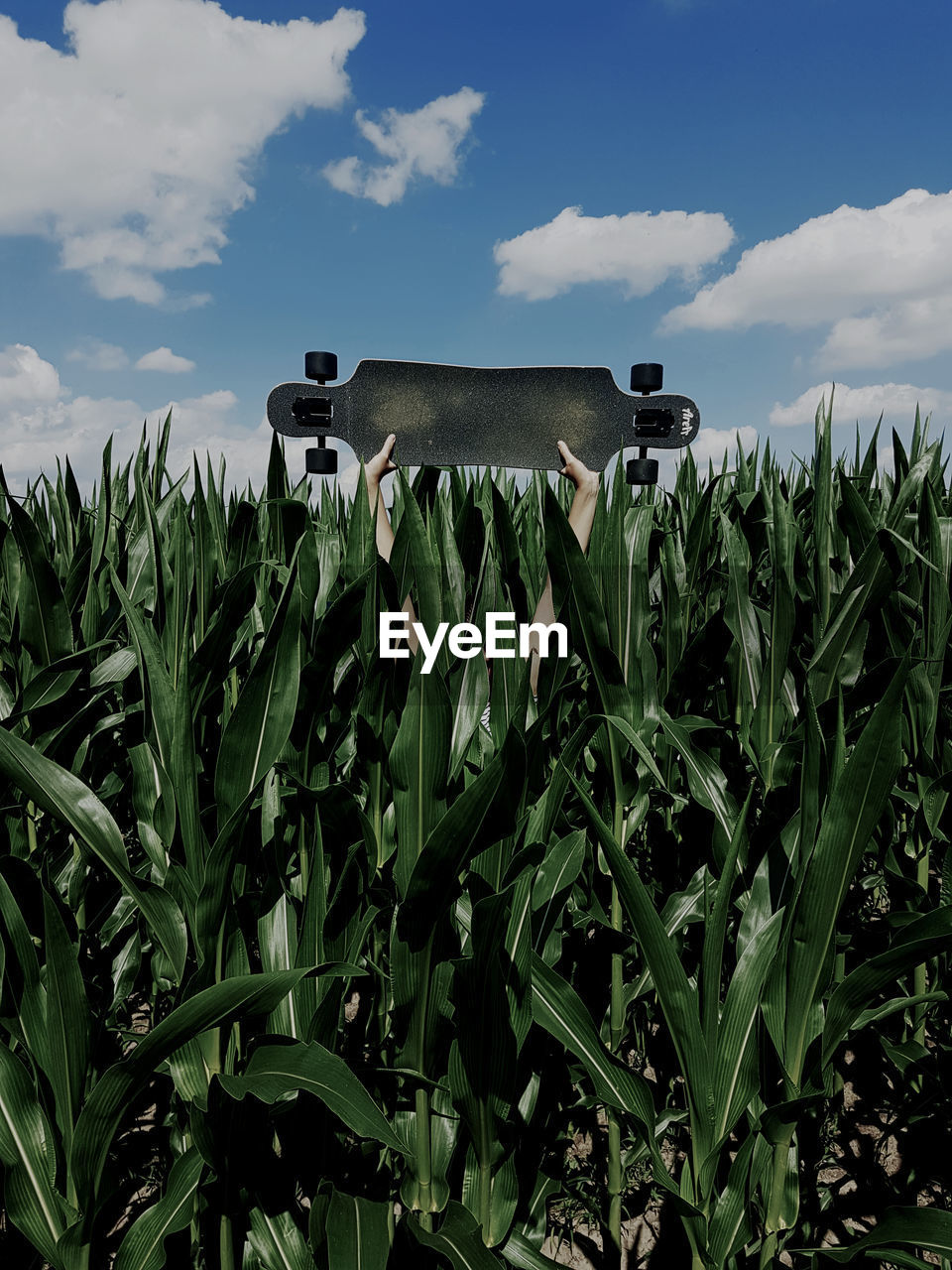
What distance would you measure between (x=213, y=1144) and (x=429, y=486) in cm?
114

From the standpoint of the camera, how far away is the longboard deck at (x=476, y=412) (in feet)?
5.14

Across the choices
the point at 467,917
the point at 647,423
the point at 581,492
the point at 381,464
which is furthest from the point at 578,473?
the point at 467,917

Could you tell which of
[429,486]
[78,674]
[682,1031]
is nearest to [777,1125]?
[682,1031]

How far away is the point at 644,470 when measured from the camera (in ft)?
5.82

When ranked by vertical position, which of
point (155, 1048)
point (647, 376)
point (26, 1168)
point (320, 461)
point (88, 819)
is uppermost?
point (647, 376)

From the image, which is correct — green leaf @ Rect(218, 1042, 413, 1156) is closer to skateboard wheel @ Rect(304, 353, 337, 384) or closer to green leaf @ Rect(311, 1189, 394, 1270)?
green leaf @ Rect(311, 1189, 394, 1270)

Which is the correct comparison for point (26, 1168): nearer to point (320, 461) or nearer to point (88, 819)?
point (88, 819)

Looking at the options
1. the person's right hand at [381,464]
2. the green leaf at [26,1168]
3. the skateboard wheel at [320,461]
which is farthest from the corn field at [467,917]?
the skateboard wheel at [320,461]

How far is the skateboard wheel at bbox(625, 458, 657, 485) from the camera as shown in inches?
69.6

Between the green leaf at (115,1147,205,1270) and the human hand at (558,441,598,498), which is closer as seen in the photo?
the green leaf at (115,1147,205,1270)

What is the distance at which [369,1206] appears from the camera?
2.39 ft

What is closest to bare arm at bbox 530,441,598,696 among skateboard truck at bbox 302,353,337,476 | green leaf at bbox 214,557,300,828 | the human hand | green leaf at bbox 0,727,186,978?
the human hand

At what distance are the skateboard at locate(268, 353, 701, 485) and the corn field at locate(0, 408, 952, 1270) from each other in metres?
0.22

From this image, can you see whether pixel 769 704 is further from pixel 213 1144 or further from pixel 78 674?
pixel 78 674
